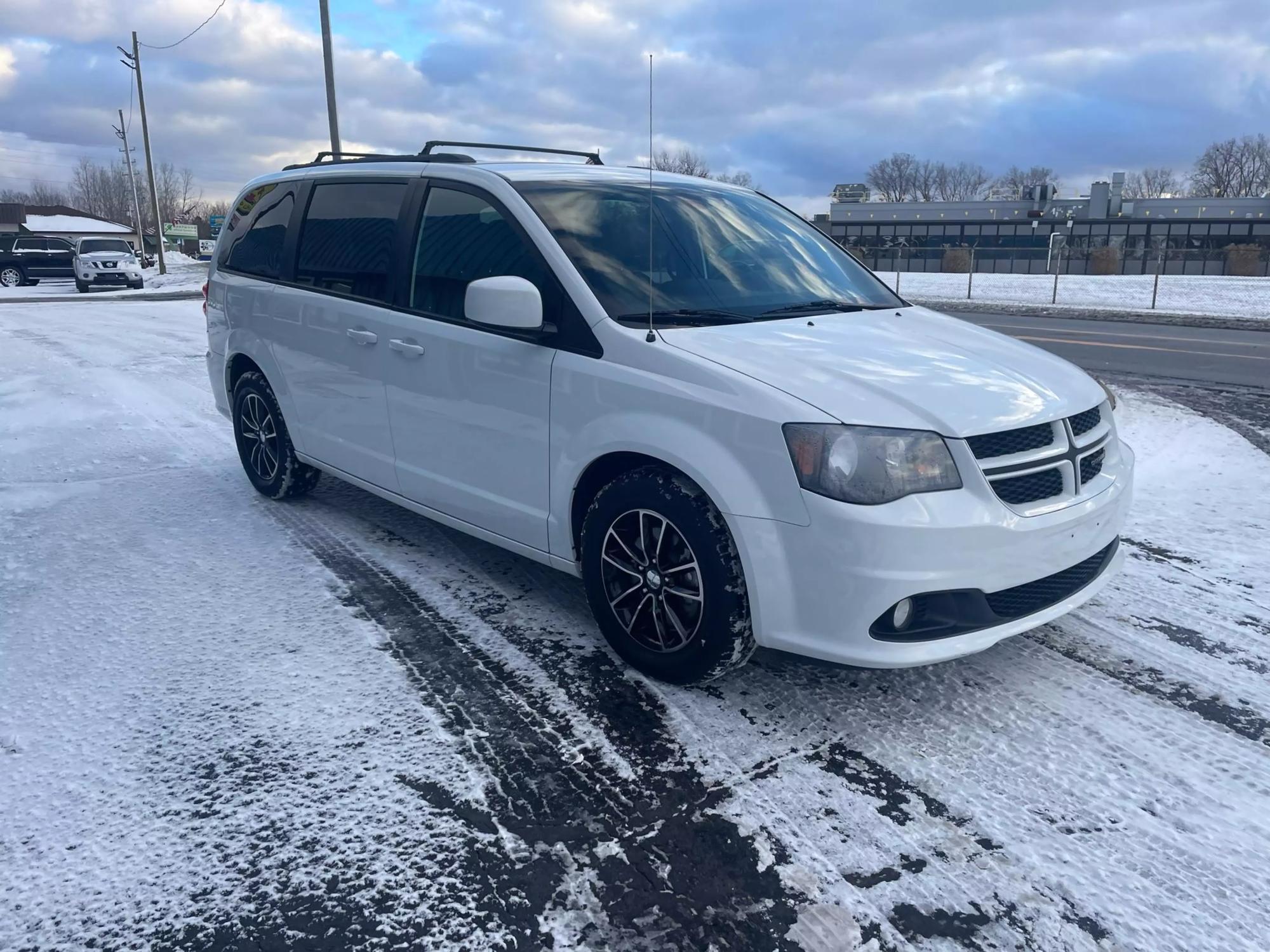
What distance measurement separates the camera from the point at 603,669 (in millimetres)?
3547

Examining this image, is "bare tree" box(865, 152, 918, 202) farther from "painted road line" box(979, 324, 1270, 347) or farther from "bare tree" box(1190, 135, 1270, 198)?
"painted road line" box(979, 324, 1270, 347)

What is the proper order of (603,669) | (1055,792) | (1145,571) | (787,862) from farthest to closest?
(1145,571)
(603,669)
(1055,792)
(787,862)

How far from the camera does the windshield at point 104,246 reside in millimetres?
31234

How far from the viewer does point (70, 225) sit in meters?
89.9

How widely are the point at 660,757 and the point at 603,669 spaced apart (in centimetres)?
64

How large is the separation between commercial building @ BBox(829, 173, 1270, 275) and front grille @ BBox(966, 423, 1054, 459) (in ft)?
129

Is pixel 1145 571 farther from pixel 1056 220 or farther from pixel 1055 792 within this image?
pixel 1056 220

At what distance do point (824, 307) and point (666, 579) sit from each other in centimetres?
151

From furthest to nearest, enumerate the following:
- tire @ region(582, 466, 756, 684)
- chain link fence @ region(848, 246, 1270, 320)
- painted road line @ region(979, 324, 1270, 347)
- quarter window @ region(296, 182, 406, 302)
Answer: chain link fence @ region(848, 246, 1270, 320), painted road line @ region(979, 324, 1270, 347), quarter window @ region(296, 182, 406, 302), tire @ region(582, 466, 756, 684)

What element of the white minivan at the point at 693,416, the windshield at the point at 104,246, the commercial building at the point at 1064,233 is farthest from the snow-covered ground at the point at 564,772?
the commercial building at the point at 1064,233

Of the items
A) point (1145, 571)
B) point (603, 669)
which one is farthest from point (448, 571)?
point (1145, 571)

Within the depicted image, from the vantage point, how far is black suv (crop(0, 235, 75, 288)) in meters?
33.5

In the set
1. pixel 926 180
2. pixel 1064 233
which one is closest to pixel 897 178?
pixel 926 180

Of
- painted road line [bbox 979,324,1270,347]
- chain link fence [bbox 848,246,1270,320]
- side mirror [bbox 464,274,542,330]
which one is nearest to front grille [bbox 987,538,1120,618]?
side mirror [bbox 464,274,542,330]
